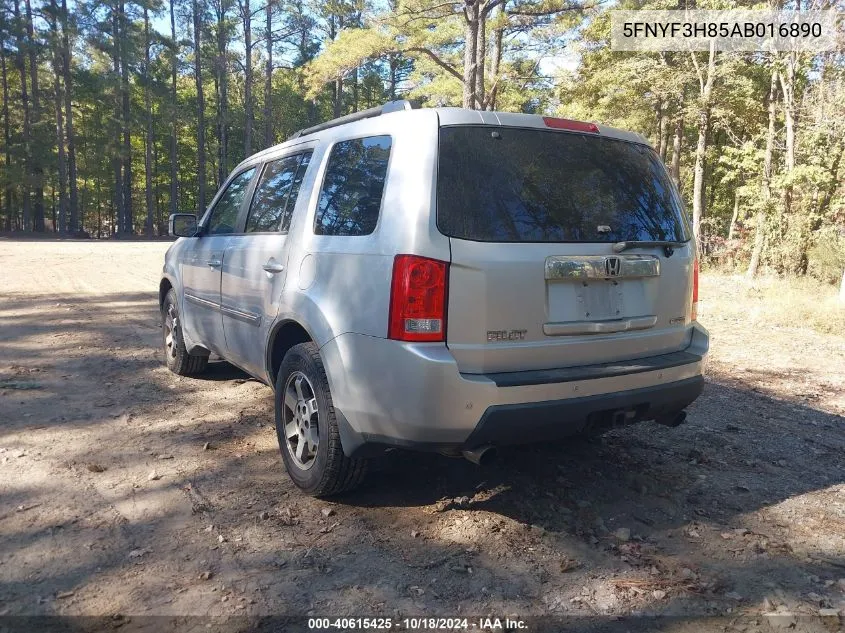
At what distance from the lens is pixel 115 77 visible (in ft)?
125

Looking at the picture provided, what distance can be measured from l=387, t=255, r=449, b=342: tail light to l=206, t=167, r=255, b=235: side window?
226cm

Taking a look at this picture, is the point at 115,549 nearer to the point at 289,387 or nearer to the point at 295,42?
the point at 289,387

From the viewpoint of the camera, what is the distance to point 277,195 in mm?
3990

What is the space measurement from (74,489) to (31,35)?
138 ft

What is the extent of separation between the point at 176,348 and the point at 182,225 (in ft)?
3.88

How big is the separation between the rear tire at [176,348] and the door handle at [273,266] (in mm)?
2124

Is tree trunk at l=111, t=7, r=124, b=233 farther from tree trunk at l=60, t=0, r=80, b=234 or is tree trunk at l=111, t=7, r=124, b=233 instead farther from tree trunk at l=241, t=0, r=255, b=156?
tree trunk at l=241, t=0, r=255, b=156

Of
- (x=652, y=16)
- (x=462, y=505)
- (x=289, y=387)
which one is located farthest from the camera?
(x=652, y=16)

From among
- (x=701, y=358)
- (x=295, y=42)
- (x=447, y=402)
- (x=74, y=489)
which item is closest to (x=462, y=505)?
(x=447, y=402)

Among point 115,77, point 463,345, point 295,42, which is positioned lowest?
point 463,345

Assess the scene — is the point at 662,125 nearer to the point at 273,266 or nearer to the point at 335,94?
the point at 273,266

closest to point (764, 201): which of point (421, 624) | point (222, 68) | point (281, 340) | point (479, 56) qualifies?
point (479, 56)

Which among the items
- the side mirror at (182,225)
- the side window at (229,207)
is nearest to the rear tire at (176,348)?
the side mirror at (182,225)

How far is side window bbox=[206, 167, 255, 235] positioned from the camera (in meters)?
4.61
